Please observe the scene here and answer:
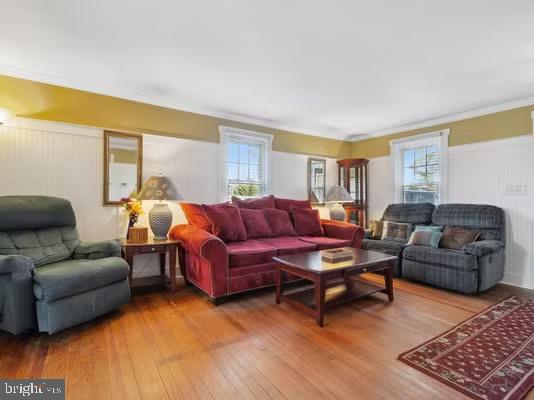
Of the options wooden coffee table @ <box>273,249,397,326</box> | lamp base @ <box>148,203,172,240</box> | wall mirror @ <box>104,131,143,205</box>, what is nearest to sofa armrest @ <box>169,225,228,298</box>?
lamp base @ <box>148,203,172,240</box>

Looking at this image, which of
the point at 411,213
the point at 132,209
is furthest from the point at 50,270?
the point at 411,213

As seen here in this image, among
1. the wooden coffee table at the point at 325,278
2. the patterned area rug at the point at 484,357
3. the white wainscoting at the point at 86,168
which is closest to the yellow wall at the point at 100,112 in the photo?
the white wainscoting at the point at 86,168

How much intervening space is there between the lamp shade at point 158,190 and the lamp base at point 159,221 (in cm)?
17

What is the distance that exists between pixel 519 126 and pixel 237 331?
4.26 meters

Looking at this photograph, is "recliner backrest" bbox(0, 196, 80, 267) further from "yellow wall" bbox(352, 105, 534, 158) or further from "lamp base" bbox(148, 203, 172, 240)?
"yellow wall" bbox(352, 105, 534, 158)

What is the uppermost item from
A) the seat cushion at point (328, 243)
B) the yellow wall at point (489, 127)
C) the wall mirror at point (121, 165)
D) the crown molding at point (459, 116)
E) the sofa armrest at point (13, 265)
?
the crown molding at point (459, 116)

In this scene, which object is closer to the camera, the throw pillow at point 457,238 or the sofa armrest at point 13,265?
the sofa armrest at point 13,265

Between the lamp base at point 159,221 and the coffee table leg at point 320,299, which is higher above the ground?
the lamp base at point 159,221

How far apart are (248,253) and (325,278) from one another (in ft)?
3.09

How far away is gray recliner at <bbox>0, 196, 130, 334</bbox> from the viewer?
6.76 feet

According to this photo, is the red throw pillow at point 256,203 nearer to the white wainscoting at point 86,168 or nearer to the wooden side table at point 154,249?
the white wainscoting at point 86,168

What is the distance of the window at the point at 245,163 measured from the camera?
14.1 ft

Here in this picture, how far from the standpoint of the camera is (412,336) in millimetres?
2207

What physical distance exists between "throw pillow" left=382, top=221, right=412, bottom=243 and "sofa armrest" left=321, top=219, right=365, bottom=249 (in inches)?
20.3
